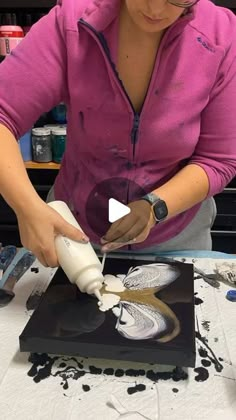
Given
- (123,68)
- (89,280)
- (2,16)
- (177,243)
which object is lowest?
(177,243)

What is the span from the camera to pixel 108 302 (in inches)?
25.5

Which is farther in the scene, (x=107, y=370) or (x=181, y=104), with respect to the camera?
(x=181, y=104)

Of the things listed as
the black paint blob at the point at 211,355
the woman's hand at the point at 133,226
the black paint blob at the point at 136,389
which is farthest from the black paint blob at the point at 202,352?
the woman's hand at the point at 133,226

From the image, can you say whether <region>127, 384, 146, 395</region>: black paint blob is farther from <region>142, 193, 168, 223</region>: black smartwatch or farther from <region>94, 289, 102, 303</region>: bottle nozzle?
<region>142, 193, 168, 223</region>: black smartwatch

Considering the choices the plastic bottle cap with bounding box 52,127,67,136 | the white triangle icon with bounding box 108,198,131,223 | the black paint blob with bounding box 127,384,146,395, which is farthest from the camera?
the plastic bottle cap with bounding box 52,127,67,136

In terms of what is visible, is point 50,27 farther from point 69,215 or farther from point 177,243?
point 177,243

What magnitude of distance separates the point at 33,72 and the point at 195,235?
0.44 metres

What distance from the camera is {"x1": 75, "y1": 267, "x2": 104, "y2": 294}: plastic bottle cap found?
2.05 feet

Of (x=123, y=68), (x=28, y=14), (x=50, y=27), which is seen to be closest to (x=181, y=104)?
(x=123, y=68)

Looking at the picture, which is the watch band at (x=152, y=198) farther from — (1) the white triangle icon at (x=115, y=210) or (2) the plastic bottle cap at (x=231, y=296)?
(2) the plastic bottle cap at (x=231, y=296)

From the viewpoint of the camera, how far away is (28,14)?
5.57ft

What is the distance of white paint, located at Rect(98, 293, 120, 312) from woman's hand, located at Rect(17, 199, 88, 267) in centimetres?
9

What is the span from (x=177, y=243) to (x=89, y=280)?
31cm
